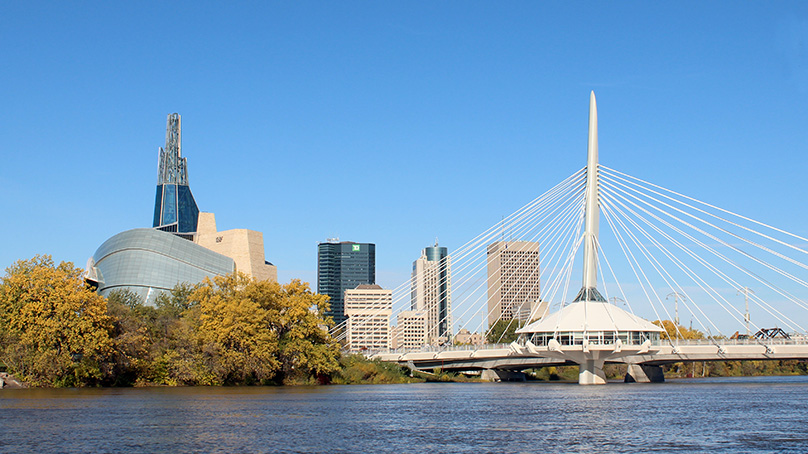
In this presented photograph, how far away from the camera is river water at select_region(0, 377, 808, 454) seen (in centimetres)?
2775

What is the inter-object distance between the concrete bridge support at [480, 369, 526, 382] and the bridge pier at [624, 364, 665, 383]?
20807 millimetres

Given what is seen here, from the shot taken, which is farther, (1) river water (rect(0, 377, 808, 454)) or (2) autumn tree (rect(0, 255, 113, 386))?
(2) autumn tree (rect(0, 255, 113, 386))

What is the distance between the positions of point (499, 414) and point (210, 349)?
99.4 ft

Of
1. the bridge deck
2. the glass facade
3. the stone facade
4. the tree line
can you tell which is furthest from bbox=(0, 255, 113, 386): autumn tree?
the stone facade

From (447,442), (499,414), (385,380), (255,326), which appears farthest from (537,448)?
(385,380)

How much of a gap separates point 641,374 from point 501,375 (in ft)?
80.0

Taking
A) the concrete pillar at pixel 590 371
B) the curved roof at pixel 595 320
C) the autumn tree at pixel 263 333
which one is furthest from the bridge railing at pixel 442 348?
the autumn tree at pixel 263 333

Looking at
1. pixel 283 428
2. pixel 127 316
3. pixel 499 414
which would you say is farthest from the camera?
pixel 127 316

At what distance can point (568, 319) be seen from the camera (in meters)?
79.2

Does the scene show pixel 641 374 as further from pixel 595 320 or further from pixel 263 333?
pixel 263 333

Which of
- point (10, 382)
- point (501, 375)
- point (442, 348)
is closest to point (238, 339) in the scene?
point (10, 382)

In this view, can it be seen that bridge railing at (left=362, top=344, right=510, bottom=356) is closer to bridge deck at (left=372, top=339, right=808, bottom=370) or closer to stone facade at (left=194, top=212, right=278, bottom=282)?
bridge deck at (left=372, top=339, right=808, bottom=370)

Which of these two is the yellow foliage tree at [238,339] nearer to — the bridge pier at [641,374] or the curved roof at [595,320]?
the curved roof at [595,320]

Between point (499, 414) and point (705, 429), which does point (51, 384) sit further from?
point (705, 429)
